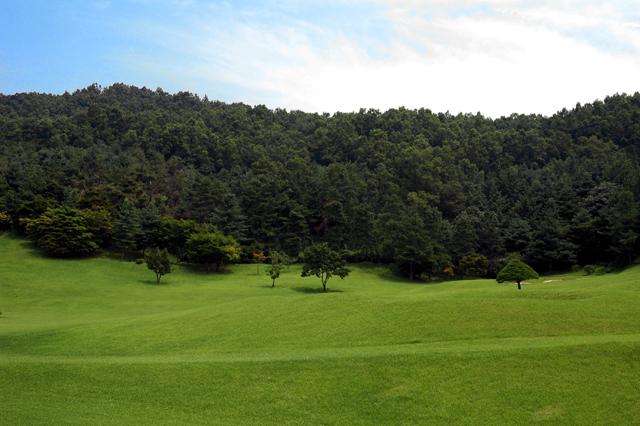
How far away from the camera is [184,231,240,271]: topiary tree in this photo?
74.5 meters

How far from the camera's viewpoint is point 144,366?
25391mm

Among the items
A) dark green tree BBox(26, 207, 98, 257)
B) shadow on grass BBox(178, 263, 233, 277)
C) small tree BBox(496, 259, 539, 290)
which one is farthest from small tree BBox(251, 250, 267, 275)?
small tree BBox(496, 259, 539, 290)

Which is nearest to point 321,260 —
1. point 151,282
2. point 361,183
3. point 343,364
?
point 151,282

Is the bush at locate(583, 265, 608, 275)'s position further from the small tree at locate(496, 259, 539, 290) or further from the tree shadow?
the tree shadow

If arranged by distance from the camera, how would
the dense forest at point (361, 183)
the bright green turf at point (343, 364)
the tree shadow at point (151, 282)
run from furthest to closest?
the dense forest at point (361, 183), the tree shadow at point (151, 282), the bright green turf at point (343, 364)

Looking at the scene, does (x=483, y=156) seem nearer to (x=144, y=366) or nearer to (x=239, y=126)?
(x=239, y=126)

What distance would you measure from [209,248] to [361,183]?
36.5 metres

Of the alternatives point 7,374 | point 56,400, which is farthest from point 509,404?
point 7,374

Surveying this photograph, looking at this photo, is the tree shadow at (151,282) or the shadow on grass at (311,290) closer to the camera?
the shadow on grass at (311,290)

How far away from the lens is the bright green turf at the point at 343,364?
19828mm

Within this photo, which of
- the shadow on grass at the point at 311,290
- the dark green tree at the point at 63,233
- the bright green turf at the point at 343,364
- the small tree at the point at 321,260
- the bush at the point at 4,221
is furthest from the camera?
the bush at the point at 4,221

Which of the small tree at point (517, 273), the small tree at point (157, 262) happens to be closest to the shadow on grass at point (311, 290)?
the small tree at point (157, 262)

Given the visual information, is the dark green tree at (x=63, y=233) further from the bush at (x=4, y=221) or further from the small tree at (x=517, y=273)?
the small tree at (x=517, y=273)

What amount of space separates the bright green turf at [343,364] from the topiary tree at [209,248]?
34.3 meters
